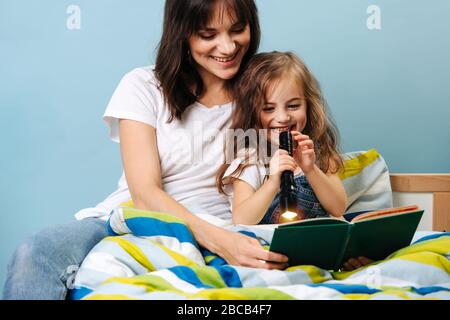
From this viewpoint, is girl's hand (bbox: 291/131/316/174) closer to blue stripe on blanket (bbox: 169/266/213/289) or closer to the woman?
the woman

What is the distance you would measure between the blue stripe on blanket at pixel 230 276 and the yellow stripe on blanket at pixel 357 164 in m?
0.68

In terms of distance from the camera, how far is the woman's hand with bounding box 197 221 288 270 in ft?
3.99

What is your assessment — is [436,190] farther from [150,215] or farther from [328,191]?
[150,215]

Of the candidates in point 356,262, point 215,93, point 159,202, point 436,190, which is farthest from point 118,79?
point 356,262

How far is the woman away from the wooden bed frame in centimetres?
50

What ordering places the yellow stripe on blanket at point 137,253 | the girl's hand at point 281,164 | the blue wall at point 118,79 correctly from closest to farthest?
the yellow stripe on blanket at point 137,253
the girl's hand at point 281,164
the blue wall at point 118,79

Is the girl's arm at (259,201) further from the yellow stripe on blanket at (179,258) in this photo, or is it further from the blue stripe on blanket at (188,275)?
the blue stripe on blanket at (188,275)

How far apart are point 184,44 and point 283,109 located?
0.92 ft

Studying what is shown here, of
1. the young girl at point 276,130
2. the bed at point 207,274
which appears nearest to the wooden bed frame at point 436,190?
the young girl at point 276,130

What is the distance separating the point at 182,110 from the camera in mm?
1651

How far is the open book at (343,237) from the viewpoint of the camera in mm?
1152

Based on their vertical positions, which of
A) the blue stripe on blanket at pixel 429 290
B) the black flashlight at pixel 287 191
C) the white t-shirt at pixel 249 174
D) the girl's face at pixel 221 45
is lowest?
the blue stripe on blanket at pixel 429 290

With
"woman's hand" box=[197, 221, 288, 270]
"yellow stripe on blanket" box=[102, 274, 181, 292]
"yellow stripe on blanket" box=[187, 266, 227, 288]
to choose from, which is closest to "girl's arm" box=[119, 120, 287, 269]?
"woman's hand" box=[197, 221, 288, 270]
